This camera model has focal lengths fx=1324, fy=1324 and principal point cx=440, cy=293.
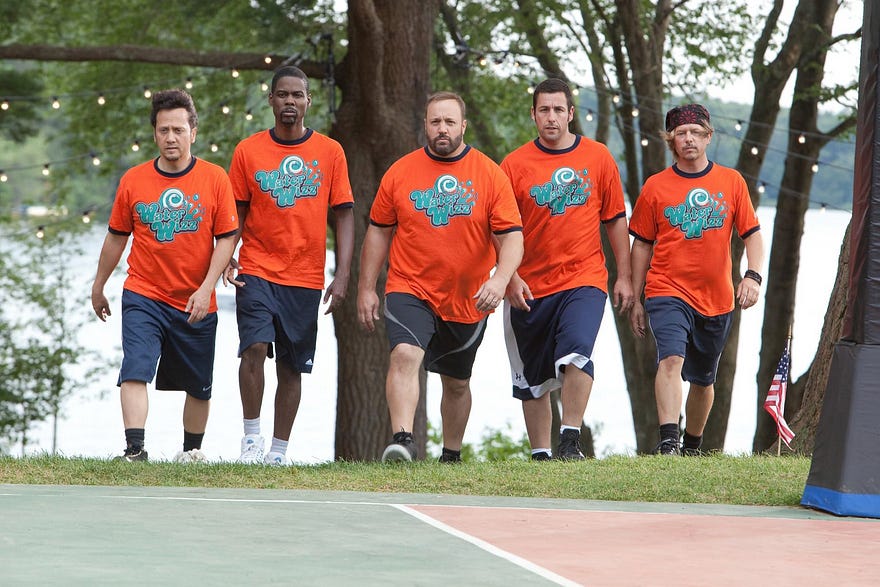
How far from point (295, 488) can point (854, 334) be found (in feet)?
9.04

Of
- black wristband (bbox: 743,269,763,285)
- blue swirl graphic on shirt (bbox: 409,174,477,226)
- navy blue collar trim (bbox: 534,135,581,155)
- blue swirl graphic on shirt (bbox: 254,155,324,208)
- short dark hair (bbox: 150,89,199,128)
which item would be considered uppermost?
short dark hair (bbox: 150,89,199,128)

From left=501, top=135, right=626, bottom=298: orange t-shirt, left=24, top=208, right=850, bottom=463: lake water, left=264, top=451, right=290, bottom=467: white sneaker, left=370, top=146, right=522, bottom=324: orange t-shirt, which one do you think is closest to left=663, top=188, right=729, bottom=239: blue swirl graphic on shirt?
left=501, top=135, right=626, bottom=298: orange t-shirt

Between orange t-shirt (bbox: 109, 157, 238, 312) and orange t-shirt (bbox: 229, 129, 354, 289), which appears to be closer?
orange t-shirt (bbox: 109, 157, 238, 312)

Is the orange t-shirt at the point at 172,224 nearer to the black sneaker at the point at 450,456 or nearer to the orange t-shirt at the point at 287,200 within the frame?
the orange t-shirt at the point at 287,200

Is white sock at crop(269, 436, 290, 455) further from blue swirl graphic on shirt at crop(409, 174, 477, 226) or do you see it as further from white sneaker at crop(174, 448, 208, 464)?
blue swirl graphic on shirt at crop(409, 174, 477, 226)

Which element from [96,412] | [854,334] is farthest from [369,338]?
[96,412]

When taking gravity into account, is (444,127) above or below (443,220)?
above

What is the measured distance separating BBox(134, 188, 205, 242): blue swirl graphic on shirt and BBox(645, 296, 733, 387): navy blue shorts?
8.99 ft

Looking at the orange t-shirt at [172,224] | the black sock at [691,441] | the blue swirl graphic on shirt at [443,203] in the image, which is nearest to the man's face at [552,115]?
the blue swirl graphic on shirt at [443,203]

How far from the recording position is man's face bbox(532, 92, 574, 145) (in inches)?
302

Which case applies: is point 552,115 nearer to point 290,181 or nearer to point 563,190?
point 563,190

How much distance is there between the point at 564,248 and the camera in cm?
765

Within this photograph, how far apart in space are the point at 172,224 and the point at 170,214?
0.06 metres

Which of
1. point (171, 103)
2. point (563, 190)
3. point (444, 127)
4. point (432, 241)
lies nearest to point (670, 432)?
point (563, 190)
